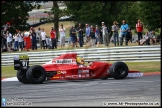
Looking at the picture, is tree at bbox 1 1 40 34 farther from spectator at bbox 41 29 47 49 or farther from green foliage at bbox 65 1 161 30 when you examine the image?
spectator at bbox 41 29 47 49

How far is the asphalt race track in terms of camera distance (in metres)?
10.5

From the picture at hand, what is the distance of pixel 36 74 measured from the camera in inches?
596

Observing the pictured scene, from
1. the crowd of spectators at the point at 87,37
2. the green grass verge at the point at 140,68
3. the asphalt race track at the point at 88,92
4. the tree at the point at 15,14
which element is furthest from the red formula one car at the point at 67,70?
the tree at the point at 15,14

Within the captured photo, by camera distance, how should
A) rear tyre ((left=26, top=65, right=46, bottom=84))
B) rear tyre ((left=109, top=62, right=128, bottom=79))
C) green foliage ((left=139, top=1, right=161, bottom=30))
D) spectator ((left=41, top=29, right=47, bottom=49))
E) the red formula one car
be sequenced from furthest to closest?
spectator ((left=41, top=29, right=47, bottom=49)) < green foliage ((left=139, top=1, right=161, bottom=30)) < rear tyre ((left=109, top=62, right=128, bottom=79)) < the red formula one car < rear tyre ((left=26, top=65, right=46, bottom=84))

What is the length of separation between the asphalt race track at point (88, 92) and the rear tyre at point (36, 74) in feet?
0.80

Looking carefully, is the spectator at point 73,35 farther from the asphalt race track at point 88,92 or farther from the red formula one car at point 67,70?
the asphalt race track at point 88,92

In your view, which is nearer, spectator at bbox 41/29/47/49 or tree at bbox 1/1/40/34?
spectator at bbox 41/29/47/49

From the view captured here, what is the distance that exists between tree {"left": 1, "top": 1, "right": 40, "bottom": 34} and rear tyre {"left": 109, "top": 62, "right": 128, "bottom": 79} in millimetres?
17300

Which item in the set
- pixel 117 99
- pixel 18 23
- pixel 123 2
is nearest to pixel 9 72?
pixel 117 99

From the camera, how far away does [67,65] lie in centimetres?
1596

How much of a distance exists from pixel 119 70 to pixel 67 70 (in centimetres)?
177

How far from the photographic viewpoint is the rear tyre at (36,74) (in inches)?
588

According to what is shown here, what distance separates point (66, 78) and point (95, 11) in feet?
76.0

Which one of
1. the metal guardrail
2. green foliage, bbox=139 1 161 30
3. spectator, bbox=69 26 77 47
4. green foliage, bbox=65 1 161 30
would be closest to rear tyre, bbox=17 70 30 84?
the metal guardrail
